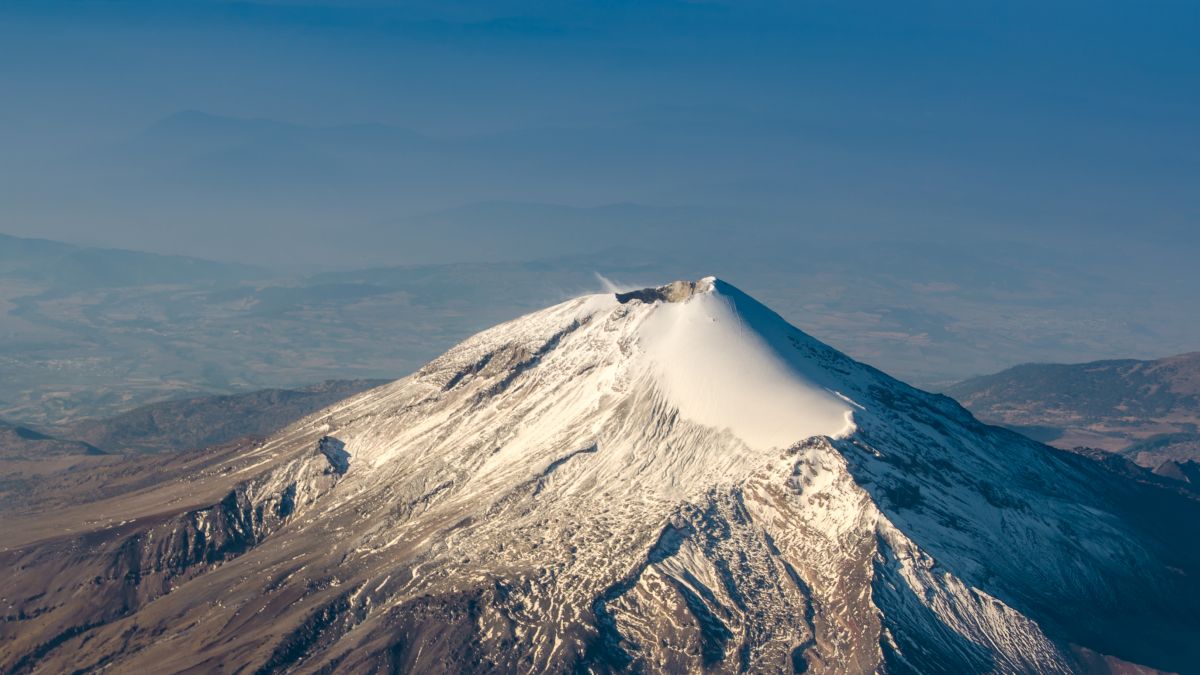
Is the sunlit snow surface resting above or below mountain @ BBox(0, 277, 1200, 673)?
above

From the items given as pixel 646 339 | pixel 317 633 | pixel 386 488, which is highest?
pixel 646 339

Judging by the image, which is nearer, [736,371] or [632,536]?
[632,536]

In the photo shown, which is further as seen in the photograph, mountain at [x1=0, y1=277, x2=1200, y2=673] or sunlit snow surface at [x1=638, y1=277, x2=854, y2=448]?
sunlit snow surface at [x1=638, y1=277, x2=854, y2=448]

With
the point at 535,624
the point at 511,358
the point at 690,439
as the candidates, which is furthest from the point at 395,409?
the point at 535,624

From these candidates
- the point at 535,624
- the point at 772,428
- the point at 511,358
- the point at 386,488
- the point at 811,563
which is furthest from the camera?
the point at 511,358

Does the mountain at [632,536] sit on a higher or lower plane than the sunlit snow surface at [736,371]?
lower

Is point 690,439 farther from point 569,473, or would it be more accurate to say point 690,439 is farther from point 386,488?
point 386,488

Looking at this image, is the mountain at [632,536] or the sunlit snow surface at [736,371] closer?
the mountain at [632,536]

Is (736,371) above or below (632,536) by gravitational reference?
above
